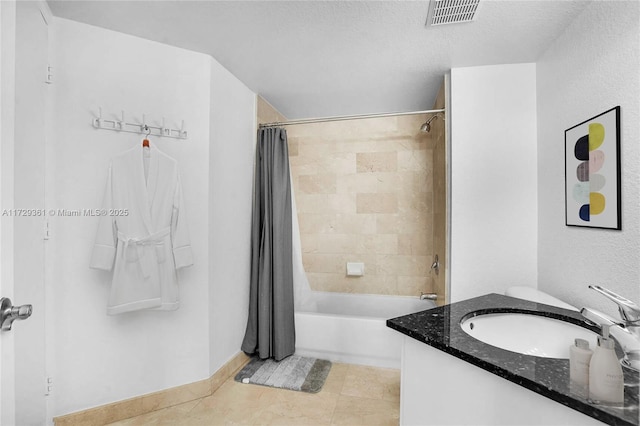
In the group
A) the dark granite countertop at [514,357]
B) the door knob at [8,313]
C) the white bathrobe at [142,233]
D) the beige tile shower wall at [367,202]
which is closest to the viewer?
the dark granite countertop at [514,357]

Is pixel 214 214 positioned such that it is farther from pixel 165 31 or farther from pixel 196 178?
pixel 165 31

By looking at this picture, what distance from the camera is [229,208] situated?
2.30m

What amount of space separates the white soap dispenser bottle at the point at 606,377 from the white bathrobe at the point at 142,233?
1867 millimetres

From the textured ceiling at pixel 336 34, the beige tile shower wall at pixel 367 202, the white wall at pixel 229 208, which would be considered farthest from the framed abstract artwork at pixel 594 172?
the white wall at pixel 229 208

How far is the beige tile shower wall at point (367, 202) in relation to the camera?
301cm

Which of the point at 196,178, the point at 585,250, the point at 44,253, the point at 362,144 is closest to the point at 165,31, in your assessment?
the point at 196,178

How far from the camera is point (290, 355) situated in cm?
257

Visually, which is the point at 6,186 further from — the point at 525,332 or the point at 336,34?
the point at 525,332

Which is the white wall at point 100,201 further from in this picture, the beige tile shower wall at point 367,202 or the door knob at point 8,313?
the beige tile shower wall at point 367,202

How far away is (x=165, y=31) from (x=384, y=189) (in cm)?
222

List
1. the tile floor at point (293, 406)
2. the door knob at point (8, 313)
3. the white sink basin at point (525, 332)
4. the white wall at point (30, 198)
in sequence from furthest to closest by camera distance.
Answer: the tile floor at point (293, 406) → the white sink basin at point (525, 332) → the white wall at point (30, 198) → the door knob at point (8, 313)

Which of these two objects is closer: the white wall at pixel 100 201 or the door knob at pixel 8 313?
the door knob at pixel 8 313

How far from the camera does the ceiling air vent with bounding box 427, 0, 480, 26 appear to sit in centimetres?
151

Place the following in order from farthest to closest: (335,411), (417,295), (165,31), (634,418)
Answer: (417,295)
(335,411)
(165,31)
(634,418)
